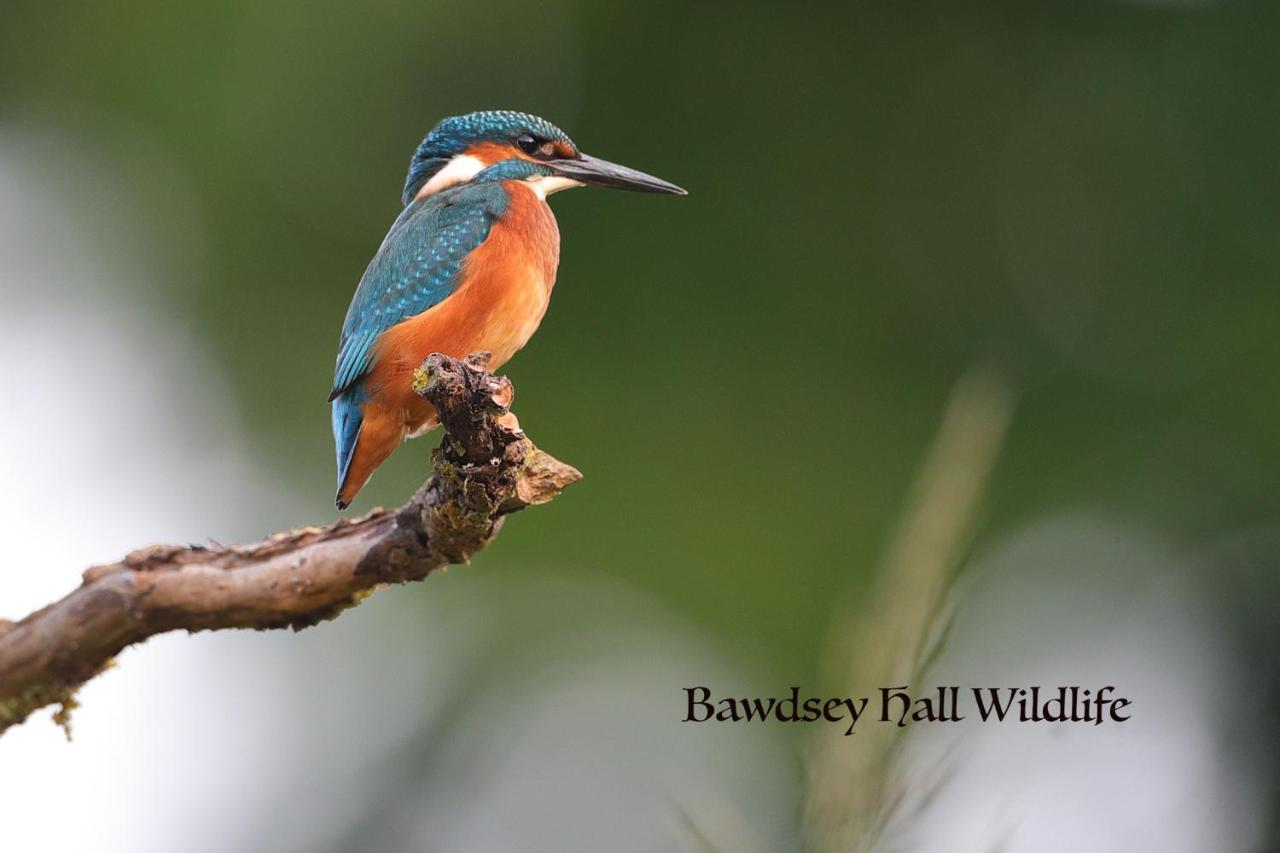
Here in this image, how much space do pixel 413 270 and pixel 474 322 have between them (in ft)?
0.82

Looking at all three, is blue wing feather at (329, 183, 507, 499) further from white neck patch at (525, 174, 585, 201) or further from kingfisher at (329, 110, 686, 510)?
white neck patch at (525, 174, 585, 201)

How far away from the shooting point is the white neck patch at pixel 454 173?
14.3 feet

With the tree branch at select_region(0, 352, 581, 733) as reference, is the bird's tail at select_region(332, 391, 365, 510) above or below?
above

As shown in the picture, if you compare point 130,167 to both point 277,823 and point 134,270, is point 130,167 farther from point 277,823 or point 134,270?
point 277,823

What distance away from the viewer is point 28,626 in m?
2.00

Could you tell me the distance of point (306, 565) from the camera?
235 centimetres

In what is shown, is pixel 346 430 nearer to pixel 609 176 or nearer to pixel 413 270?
pixel 413 270

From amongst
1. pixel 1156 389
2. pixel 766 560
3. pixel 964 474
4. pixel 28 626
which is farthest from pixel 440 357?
pixel 1156 389

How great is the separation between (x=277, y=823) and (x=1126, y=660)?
3619 millimetres

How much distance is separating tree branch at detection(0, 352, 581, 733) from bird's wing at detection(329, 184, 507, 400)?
1142 millimetres

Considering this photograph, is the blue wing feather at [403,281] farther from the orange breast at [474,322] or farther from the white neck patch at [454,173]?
the white neck patch at [454,173]

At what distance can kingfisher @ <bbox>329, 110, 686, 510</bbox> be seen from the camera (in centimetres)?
352

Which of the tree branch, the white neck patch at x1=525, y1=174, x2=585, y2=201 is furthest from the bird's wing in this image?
the tree branch

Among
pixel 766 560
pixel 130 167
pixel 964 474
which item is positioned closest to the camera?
pixel 964 474
